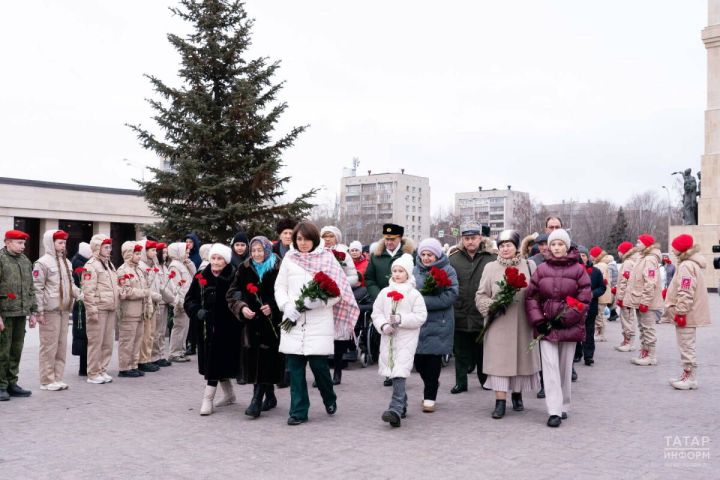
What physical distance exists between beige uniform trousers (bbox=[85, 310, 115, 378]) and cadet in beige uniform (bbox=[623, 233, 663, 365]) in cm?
862

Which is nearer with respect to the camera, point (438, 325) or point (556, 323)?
point (556, 323)

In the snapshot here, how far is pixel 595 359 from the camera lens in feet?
41.1

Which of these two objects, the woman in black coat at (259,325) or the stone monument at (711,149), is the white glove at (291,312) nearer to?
the woman in black coat at (259,325)

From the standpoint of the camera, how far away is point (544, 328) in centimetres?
722

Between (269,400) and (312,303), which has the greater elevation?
(312,303)

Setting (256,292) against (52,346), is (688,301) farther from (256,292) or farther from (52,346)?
(52,346)

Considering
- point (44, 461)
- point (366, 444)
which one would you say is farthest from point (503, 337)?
point (44, 461)

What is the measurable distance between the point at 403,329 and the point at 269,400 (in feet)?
6.32

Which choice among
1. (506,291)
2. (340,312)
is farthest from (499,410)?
(340,312)

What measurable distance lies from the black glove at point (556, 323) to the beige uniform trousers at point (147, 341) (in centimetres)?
662

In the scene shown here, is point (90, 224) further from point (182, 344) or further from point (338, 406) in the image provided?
point (338, 406)

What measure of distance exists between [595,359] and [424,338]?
244 inches

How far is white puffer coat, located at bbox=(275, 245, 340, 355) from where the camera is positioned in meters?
7.11

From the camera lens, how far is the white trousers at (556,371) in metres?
7.20
